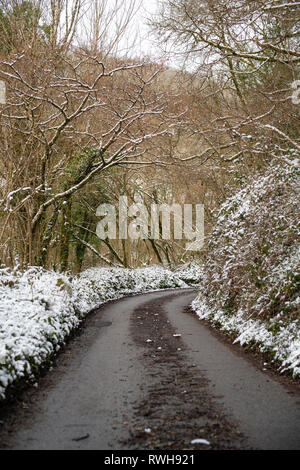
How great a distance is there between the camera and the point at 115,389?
507 centimetres

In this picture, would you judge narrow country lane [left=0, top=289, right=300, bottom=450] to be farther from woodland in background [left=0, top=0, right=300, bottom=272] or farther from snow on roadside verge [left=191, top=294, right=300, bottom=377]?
woodland in background [left=0, top=0, right=300, bottom=272]

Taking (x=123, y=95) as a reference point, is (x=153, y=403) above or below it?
below

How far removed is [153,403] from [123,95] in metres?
10.9

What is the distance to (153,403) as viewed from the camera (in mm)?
4516

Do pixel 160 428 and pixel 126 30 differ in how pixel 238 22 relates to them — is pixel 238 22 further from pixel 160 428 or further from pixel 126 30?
pixel 160 428

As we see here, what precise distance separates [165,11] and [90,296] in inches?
384

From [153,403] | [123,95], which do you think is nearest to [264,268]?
[153,403]

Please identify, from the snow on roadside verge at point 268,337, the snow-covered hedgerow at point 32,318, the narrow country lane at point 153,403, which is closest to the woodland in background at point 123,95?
the snow-covered hedgerow at point 32,318

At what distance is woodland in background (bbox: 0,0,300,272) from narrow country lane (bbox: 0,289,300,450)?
5.17 m

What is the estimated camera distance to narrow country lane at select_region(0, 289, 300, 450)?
3547 millimetres

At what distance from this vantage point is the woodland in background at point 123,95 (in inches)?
400

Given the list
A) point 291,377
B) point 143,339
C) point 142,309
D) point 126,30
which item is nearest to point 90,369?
point 143,339

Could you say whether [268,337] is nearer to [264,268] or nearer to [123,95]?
[264,268]

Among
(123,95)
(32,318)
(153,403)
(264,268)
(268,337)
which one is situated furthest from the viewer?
(123,95)
